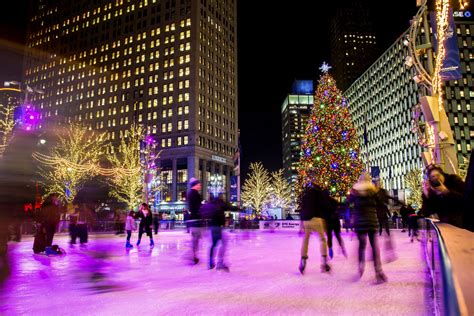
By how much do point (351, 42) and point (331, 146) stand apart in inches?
6296

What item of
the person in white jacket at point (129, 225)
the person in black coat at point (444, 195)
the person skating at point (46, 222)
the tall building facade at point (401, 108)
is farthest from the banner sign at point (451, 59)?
the tall building facade at point (401, 108)

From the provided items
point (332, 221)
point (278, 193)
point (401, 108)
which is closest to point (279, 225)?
point (332, 221)

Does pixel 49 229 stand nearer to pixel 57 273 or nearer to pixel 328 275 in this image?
pixel 57 273

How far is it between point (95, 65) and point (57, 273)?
10659 cm

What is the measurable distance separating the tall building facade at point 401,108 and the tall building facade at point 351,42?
5984 cm

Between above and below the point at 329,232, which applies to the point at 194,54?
above

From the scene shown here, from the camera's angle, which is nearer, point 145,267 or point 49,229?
point 145,267

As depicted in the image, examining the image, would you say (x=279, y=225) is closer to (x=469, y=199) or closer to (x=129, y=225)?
(x=129, y=225)

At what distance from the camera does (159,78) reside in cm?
9231

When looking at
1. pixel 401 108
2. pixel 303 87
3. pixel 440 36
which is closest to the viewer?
pixel 440 36

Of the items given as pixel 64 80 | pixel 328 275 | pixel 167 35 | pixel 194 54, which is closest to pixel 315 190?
pixel 328 275

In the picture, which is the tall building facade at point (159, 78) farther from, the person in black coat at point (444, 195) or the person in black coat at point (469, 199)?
the person in black coat at point (469, 199)

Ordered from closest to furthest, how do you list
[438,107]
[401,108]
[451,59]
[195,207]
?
[195,207] → [438,107] → [451,59] → [401,108]

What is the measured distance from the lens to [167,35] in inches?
3681
